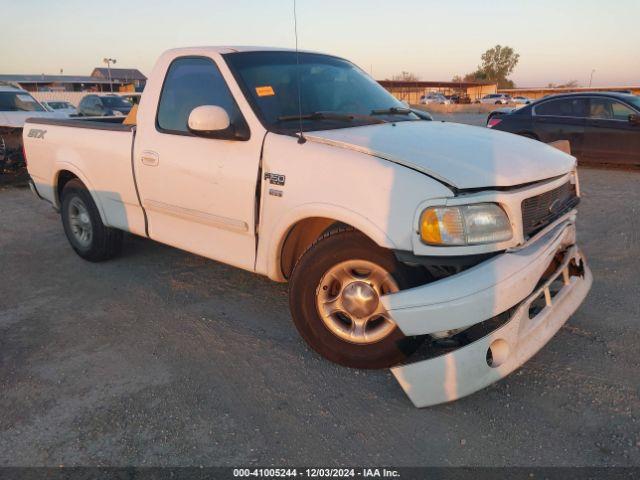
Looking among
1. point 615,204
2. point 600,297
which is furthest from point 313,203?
point 615,204

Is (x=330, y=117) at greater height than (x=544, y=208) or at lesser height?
greater

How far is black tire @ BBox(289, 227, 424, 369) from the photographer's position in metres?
2.75

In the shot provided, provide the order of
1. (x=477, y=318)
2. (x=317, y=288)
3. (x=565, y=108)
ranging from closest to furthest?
1. (x=477, y=318)
2. (x=317, y=288)
3. (x=565, y=108)

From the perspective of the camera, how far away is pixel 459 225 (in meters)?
2.52

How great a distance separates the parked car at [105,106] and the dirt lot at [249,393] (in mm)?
13619

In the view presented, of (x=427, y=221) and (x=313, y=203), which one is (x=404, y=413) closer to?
(x=427, y=221)

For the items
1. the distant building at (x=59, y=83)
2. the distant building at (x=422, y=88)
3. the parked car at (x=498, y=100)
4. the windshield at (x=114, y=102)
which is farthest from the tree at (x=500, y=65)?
the windshield at (x=114, y=102)

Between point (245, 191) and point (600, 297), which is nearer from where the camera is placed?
point (245, 191)

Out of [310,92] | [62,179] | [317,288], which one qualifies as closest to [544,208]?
[317,288]

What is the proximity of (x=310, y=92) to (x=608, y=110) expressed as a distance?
8.25m

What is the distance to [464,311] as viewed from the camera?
7.88 ft

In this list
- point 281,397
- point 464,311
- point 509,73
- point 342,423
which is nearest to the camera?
point 464,311

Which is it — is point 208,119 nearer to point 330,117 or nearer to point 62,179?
point 330,117

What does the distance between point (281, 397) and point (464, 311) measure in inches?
44.4
